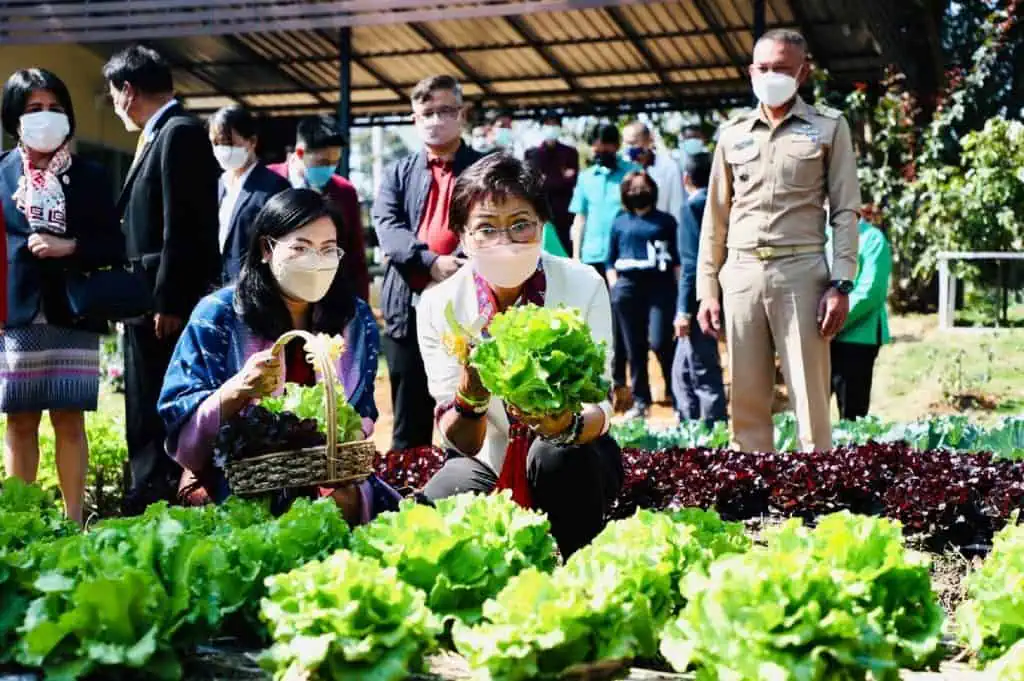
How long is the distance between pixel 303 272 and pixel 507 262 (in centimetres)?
67

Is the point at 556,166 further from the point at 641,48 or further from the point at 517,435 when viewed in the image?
the point at 517,435

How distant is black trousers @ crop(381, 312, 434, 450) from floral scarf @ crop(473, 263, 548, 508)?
196 cm

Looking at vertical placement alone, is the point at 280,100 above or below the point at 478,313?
above

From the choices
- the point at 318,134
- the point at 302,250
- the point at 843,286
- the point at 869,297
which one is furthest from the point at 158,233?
the point at 869,297

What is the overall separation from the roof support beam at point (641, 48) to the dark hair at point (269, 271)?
8.60m

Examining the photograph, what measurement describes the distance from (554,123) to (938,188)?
16.1ft

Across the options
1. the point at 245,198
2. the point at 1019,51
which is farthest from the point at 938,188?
the point at 245,198

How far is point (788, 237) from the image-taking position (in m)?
6.16

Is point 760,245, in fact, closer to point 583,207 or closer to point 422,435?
point 422,435

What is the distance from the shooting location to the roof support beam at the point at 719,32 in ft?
40.2

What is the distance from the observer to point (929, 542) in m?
5.04

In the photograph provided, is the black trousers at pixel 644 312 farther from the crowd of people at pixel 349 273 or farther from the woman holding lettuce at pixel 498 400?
the woman holding lettuce at pixel 498 400

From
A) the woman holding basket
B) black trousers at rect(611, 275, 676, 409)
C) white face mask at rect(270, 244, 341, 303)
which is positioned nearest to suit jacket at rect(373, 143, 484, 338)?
the woman holding basket

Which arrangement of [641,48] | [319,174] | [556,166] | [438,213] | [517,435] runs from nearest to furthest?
1. [517,435]
2. [438,213]
3. [319,174]
4. [556,166]
5. [641,48]
